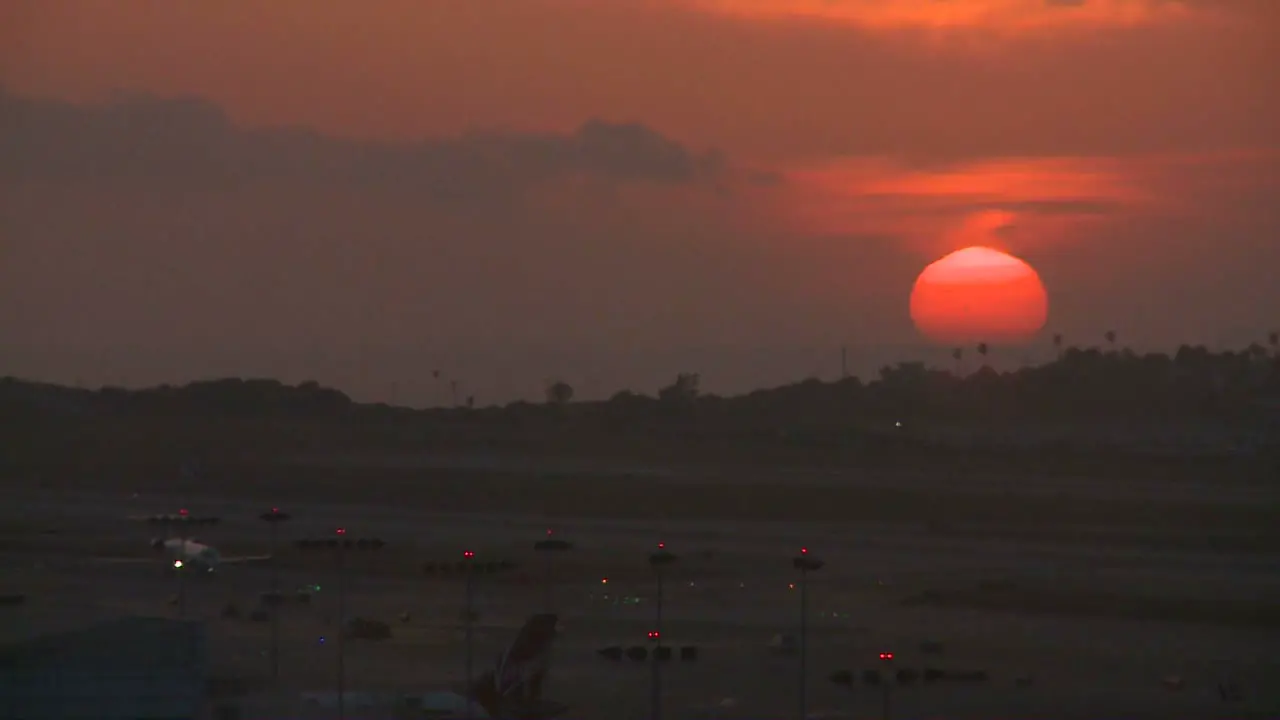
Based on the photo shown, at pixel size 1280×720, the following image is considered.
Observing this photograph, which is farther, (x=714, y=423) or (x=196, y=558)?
(x=714, y=423)

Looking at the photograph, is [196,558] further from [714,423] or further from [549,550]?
[714,423]

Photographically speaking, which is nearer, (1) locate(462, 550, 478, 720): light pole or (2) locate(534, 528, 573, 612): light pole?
(1) locate(462, 550, 478, 720): light pole

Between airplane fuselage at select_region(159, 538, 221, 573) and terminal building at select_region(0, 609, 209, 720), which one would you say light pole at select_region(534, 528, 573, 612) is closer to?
airplane fuselage at select_region(159, 538, 221, 573)

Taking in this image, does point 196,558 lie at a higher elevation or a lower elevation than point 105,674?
higher

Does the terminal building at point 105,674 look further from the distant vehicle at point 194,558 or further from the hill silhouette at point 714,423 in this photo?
the hill silhouette at point 714,423

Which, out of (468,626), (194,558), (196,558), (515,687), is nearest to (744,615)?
(468,626)

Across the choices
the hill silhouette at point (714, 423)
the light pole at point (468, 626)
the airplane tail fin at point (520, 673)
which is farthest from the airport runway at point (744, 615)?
the hill silhouette at point (714, 423)

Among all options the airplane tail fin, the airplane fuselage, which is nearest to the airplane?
the airplane tail fin

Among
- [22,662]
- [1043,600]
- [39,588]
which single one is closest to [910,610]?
[1043,600]
